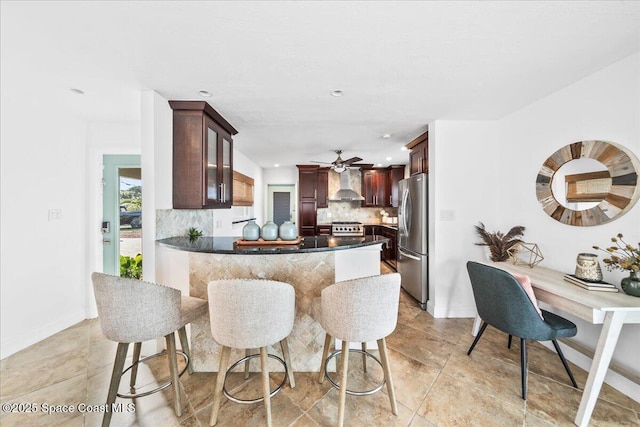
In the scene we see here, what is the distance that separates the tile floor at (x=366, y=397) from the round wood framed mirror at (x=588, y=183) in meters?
1.33

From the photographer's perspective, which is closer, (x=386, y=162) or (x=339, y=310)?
(x=339, y=310)

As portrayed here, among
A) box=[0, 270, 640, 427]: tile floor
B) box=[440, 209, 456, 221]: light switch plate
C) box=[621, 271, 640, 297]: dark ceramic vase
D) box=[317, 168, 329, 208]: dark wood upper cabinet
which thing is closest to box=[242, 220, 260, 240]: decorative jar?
box=[0, 270, 640, 427]: tile floor

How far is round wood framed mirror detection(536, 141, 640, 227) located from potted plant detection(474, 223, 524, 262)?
35cm

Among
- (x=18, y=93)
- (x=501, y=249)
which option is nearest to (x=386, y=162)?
(x=501, y=249)

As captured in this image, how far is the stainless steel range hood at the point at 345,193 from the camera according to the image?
552 cm

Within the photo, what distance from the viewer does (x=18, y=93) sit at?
2.28 m

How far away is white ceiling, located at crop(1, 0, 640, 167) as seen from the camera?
1.31m

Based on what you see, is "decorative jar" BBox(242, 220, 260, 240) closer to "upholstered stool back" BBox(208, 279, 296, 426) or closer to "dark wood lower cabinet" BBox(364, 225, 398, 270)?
"upholstered stool back" BBox(208, 279, 296, 426)

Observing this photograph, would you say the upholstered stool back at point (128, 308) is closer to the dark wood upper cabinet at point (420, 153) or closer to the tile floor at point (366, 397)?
the tile floor at point (366, 397)

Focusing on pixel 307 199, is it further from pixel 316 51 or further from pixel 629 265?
pixel 629 265

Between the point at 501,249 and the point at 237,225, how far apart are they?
13.2ft

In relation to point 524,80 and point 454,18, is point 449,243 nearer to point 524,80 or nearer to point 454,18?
point 524,80

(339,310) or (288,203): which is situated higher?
(288,203)

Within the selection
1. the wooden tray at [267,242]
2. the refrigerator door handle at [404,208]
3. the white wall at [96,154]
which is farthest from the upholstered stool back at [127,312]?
the refrigerator door handle at [404,208]
